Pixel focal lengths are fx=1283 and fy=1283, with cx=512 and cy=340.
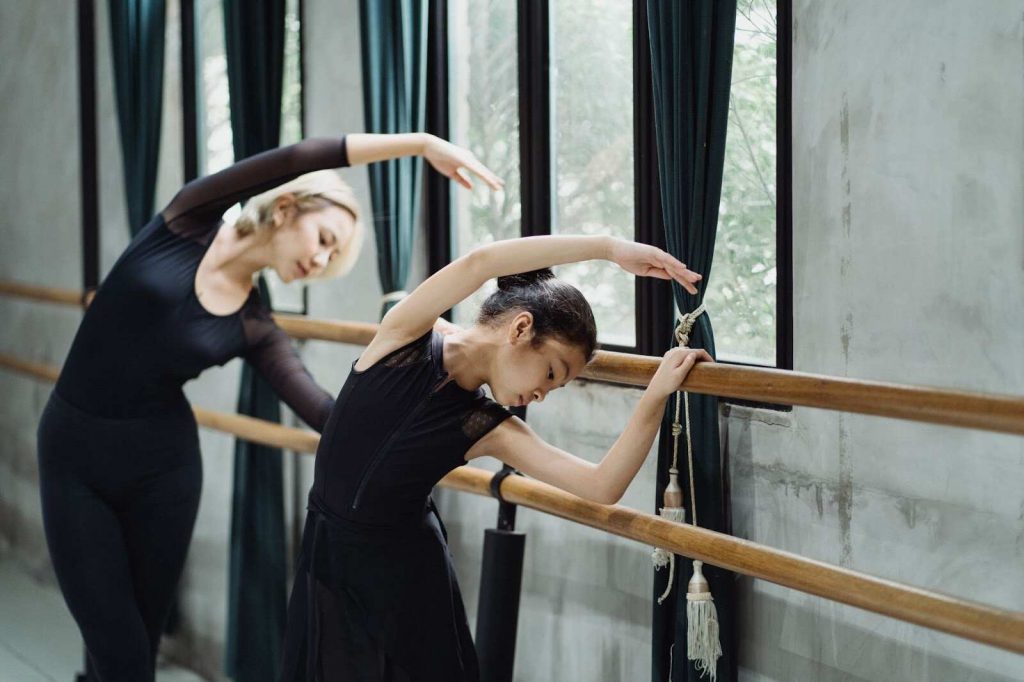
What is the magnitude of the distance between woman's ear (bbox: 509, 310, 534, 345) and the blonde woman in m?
0.80

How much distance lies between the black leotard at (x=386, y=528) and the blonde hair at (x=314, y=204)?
650mm

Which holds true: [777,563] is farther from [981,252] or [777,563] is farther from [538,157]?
[538,157]

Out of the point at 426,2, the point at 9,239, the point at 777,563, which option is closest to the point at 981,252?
the point at 777,563

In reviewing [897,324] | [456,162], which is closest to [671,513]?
[897,324]

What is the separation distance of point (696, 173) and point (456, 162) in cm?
46

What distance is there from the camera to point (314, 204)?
2.74 metres

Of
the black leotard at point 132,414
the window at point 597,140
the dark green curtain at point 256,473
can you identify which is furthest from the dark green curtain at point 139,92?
the window at point 597,140

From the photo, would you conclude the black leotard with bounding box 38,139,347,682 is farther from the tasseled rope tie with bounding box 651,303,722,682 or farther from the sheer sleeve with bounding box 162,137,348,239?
the tasseled rope tie with bounding box 651,303,722,682

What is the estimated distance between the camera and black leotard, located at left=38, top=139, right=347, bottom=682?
2.82 meters

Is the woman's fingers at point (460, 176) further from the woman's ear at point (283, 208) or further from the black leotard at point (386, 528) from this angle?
the woman's ear at point (283, 208)

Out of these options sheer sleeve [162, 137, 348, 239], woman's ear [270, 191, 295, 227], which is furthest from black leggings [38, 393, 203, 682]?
woman's ear [270, 191, 295, 227]

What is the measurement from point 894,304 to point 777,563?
52cm

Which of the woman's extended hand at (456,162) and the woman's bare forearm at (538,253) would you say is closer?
the woman's bare forearm at (538,253)

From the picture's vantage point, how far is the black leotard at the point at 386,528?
7.02 ft
